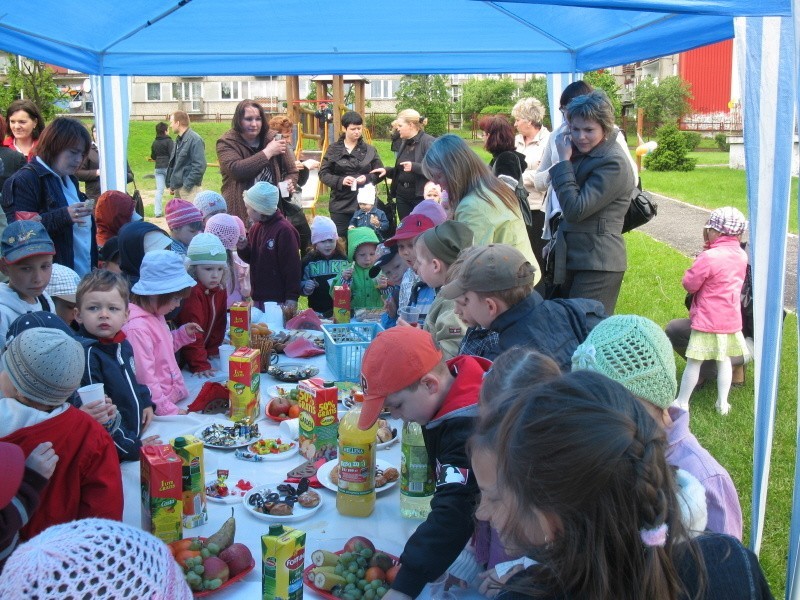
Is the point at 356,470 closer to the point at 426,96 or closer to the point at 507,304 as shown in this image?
the point at 507,304

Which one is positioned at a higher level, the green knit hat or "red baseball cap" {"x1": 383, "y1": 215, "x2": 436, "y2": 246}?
"red baseball cap" {"x1": 383, "y1": 215, "x2": 436, "y2": 246}

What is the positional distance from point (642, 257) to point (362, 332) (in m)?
7.46


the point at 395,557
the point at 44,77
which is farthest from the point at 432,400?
the point at 44,77

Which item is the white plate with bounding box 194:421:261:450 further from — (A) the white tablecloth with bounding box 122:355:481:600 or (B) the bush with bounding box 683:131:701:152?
(B) the bush with bounding box 683:131:701:152

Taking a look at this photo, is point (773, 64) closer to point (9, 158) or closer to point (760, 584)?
point (760, 584)

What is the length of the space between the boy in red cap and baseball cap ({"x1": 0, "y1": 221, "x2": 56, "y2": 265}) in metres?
1.62

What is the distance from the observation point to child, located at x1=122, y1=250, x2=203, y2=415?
8.98 feet

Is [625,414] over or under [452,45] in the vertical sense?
under

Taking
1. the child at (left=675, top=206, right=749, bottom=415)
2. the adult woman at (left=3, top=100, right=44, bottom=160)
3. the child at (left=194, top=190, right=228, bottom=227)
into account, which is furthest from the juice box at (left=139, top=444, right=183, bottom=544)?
the adult woman at (left=3, top=100, right=44, bottom=160)

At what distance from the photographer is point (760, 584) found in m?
1.09

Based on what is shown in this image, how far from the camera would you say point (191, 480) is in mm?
1904

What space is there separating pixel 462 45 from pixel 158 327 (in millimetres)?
3987

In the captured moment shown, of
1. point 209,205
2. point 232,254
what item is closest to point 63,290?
point 232,254

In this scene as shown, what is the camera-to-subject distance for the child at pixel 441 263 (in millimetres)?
2879
